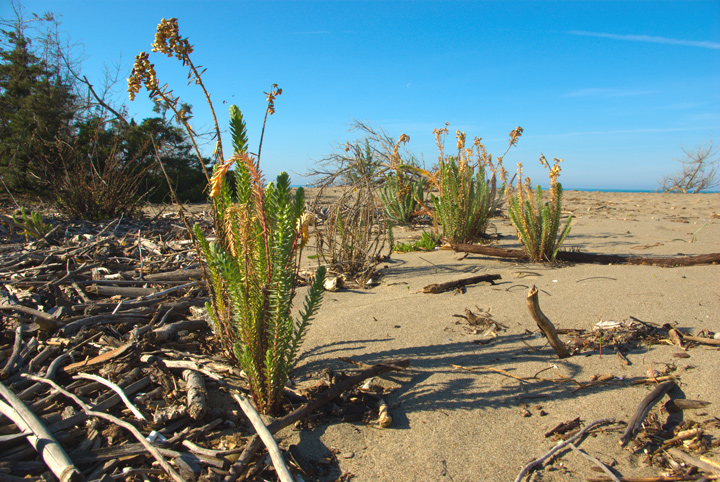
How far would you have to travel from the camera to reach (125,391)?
2047 millimetres

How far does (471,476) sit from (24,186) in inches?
366

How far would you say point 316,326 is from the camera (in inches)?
123

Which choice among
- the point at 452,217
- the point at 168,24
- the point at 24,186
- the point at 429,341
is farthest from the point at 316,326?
the point at 24,186

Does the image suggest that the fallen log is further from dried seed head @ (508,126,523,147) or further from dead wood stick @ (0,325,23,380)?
dead wood stick @ (0,325,23,380)

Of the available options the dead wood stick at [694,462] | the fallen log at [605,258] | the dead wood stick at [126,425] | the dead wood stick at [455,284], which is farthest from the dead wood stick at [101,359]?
the fallen log at [605,258]

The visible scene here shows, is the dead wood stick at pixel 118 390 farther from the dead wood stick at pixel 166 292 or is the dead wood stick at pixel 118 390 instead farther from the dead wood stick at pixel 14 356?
the dead wood stick at pixel 166 292

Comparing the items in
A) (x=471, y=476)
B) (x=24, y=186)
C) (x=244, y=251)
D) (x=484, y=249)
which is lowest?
(x=471, y=476)

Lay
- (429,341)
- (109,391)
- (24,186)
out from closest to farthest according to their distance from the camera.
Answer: (109,391), (429,341), (24,186)

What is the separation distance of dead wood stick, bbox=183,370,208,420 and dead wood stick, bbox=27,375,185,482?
0.76 feet

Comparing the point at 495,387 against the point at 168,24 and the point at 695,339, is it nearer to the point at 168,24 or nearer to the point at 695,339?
the point at 695,339

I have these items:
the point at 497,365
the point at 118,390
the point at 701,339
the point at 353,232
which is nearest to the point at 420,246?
the point at 353,232

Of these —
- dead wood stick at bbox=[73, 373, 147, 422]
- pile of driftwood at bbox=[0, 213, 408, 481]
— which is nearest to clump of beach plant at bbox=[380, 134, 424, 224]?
pile of driftwood at bbox=[0, 213, 408, 481]

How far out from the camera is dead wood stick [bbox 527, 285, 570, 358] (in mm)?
2236

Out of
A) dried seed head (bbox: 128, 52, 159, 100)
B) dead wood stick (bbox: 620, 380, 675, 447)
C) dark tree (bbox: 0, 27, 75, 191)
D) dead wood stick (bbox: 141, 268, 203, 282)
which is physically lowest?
dead wood stick (bbox: 620, 380, 675, 447)
